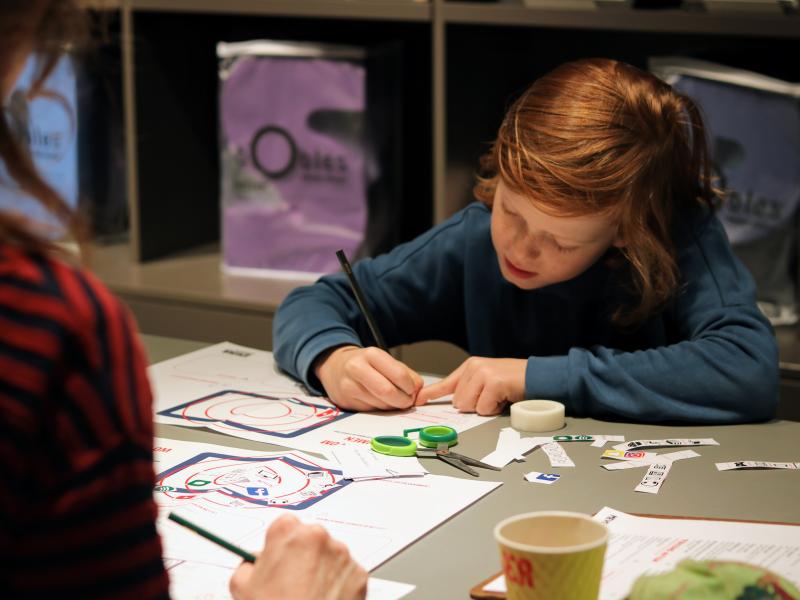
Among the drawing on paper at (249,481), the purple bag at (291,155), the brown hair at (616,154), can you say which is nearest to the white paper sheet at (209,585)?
the drawing on paper at (249,481)

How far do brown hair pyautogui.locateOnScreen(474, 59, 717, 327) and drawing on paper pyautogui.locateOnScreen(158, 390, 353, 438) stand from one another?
0.36 metres

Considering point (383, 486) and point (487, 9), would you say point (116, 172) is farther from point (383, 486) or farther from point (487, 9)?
point (383, 486)

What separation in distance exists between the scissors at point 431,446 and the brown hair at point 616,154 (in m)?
0.31

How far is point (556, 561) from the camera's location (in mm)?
756

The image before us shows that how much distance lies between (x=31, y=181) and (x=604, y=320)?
1.08 meters

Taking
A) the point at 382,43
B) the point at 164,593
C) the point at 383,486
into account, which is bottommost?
the point at 383,486

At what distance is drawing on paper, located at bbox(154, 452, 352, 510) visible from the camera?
3.39 feet

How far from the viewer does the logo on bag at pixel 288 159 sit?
2.25 metres

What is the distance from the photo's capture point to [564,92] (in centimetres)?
136

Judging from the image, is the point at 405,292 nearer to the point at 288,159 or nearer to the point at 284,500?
the point at 284,500

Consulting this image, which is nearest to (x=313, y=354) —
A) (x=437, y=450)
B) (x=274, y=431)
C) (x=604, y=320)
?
(x=274, y=431)

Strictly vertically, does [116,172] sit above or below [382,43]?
below

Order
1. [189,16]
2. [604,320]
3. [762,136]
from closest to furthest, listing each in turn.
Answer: [604,320], [762,136], [189,16]

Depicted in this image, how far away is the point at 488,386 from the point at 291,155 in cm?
110
